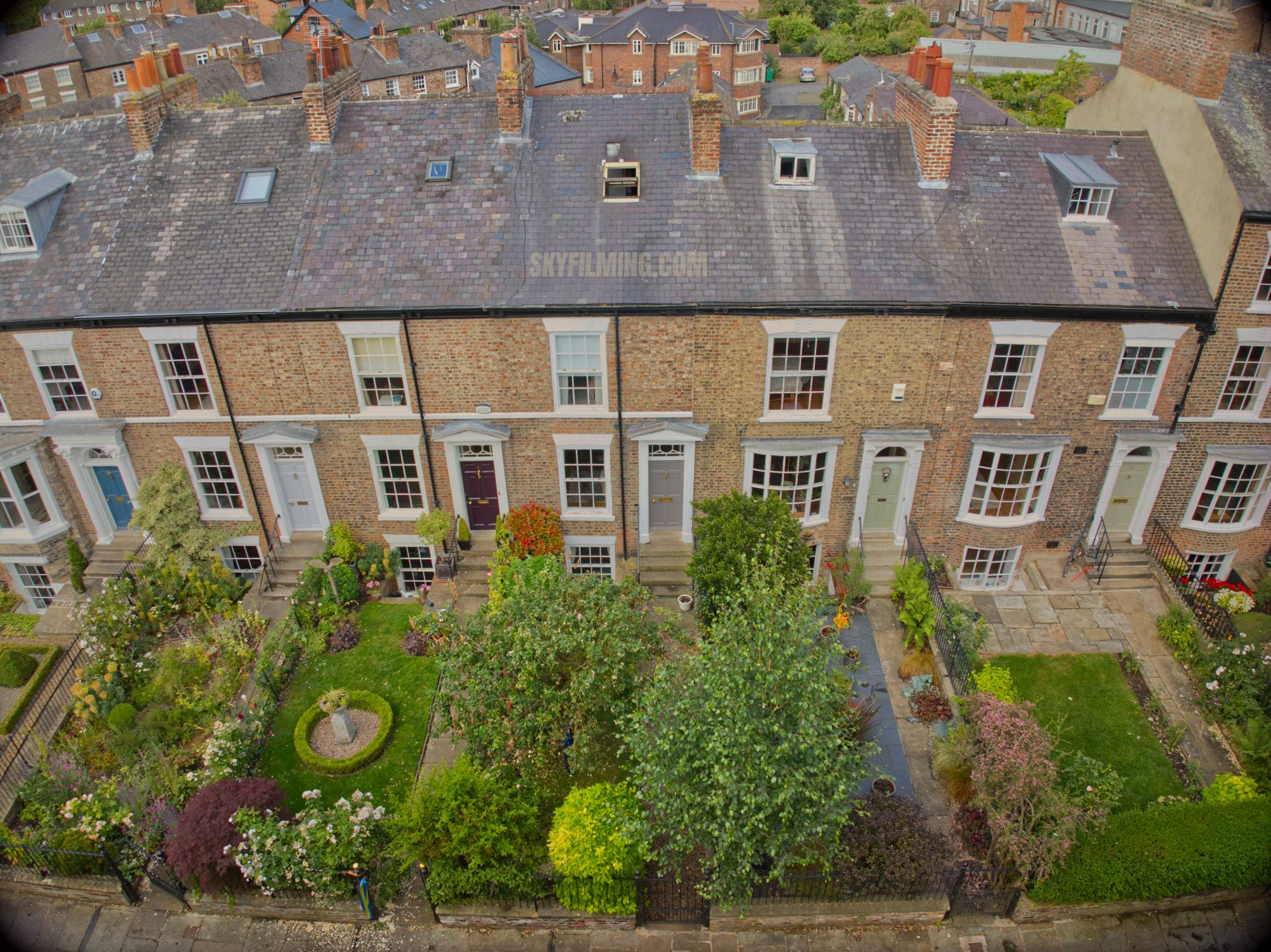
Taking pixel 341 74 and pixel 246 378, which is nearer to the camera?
pixel 246 378

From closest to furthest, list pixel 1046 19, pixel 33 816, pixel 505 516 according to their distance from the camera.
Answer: pixel 33 816 → pixel 505 516 → pixel 1046 19

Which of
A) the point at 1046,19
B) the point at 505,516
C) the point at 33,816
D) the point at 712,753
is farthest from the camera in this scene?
the point at 1046,19

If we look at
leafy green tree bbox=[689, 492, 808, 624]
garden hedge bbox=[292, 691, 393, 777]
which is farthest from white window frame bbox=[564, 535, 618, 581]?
garden hedge bbox=[292, 691, 393, 777]

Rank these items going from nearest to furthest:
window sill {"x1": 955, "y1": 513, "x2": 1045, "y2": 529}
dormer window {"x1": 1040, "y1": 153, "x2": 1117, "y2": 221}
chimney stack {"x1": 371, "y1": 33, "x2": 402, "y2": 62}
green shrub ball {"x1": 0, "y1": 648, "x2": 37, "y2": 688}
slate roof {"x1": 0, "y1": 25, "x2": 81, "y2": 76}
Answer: dormer window {"x1": 1040, "y1": 153, "x2": 1117, "y2": 221} → green shrub ball {"x1": 0, "y1": 648, "x2": 37, "y2": 688} → window sill {"x1": 955, "y1": 513, "x2": 1045, "y2": 529} → chimney stack {"x1": 371, "y1": 33, "x2": 402, "y2": 62} → slate roof {"x1": 0, "y1": 25, "x2": 81, "y2": 76}

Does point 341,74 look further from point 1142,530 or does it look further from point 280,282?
point 1142,530

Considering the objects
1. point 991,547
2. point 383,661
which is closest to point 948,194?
point 991,547

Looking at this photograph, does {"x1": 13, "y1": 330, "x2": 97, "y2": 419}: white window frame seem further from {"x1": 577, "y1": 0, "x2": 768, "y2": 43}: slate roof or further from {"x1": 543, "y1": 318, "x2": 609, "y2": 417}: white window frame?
{"x1": 577, "y1": 0, "x2": 768, "y2": 43}: slate roof

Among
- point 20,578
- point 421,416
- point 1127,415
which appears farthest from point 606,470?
point 20,578
